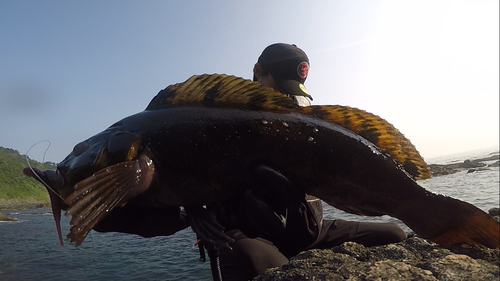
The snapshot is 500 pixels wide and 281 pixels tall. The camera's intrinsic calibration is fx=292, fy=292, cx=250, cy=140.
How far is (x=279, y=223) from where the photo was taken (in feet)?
8.28

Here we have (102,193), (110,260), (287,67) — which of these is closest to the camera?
(102,193)

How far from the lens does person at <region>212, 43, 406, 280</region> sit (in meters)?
2.42

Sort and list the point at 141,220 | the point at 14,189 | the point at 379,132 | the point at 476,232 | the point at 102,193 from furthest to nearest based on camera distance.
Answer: the point at 14,189, the point at 141,220, the point at 379,132, the point at 476,232, the point at 102,193

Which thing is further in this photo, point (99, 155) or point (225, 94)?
point (225, 94)

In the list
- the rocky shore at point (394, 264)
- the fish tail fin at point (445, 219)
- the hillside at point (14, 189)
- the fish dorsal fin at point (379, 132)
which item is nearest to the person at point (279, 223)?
the rocky shore at point (394, 264)

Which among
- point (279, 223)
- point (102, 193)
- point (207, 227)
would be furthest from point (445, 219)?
point (102, 193)

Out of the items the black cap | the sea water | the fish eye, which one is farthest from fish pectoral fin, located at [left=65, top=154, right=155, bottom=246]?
the sea water

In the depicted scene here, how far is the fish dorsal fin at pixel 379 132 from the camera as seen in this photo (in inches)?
102

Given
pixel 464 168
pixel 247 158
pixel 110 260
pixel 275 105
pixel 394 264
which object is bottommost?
pixel 464 168

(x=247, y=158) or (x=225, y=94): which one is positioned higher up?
(x=225, y=94)

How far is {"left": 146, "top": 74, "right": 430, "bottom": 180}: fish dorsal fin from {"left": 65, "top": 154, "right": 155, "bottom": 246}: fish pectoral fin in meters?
0.70

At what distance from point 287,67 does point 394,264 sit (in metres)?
2.87

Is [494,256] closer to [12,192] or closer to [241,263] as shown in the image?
[241,263]

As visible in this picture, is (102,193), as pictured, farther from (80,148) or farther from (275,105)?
(275,105)
